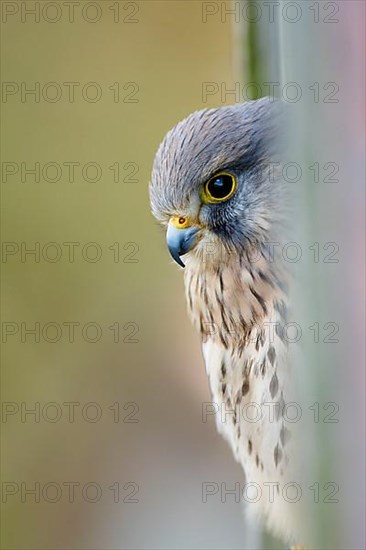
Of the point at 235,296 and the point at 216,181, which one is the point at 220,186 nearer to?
the point at 216,181

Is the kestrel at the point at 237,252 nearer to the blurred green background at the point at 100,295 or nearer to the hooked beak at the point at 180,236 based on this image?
the hooked beak at the point at 180,236

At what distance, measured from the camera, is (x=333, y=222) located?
30cm

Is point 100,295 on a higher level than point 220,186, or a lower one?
lower

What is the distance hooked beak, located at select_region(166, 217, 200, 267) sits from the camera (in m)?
1.12

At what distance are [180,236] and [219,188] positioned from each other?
85 mm

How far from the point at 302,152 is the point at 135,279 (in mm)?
2320

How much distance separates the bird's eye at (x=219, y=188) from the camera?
1110 mm

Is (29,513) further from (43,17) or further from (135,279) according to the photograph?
(43,17)

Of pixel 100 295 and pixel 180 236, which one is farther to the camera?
pixel 100 295

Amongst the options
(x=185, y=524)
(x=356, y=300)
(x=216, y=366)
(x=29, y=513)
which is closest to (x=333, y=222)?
(x=356, y=300)

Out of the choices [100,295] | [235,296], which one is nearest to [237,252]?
[235,296]

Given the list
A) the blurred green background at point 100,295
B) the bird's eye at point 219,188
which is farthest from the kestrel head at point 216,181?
the blurred green background at point 100,295

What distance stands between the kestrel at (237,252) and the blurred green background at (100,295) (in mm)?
1046

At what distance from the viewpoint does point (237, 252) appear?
117 centimetres
